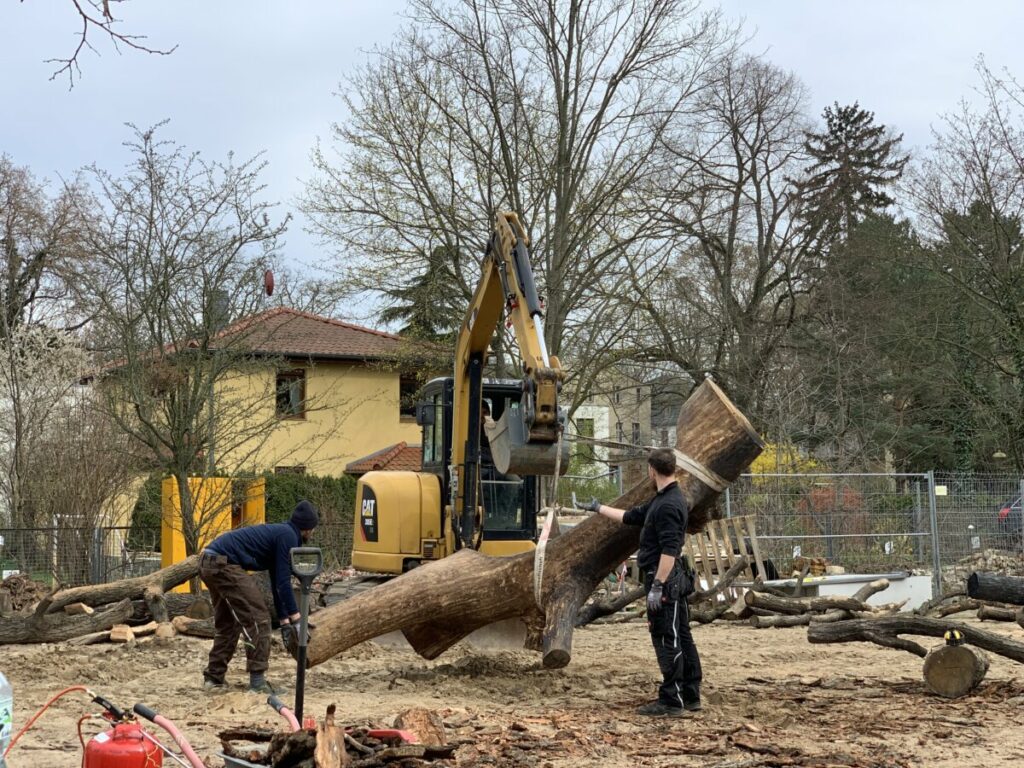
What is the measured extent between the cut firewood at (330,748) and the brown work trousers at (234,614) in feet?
10.6

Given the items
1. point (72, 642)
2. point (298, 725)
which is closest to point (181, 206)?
point (72, 642)

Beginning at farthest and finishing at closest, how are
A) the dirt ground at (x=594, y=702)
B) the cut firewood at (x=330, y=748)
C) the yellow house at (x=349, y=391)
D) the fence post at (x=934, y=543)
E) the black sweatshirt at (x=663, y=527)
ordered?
the yellow house at (x=349, y=391) → the fence post at (x=934, y=543) → the black sweatshirt at (x=663, y=527) → the dirt ground at (x=594, y=702) → the cut firewood at (x=330, y=748)

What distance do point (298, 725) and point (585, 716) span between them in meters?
2.48

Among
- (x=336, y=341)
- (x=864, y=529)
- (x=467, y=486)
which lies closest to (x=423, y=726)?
(x=467, y=486)

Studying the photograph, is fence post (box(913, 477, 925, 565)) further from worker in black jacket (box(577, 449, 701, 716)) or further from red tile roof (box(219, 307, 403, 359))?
red tile roof (box(219, 307, 403, 359))

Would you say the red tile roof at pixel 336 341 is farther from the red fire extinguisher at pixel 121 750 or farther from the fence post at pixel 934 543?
the red fire extinguisher at pixel 121 750

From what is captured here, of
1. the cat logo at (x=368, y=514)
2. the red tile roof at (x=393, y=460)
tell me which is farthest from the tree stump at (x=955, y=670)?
the red tile roof at (x=393, y=460)

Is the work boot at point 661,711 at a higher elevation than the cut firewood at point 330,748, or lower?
lower

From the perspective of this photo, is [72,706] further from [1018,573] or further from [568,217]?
[568,217]

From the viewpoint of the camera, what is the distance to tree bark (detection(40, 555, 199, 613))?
41.4 ft

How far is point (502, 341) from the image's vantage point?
23.0 m

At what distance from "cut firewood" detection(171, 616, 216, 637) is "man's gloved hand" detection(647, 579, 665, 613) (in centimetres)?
542

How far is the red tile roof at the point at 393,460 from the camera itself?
30328mm

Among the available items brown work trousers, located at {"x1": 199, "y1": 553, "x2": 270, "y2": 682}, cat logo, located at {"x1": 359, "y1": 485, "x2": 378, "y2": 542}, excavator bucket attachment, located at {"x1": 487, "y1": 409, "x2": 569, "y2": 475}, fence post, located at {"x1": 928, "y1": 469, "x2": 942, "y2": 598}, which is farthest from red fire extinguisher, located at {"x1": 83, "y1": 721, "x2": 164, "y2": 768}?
fence post, located at {"x1": 928, "y1": 469, "x2": 942, "y2": 598}
